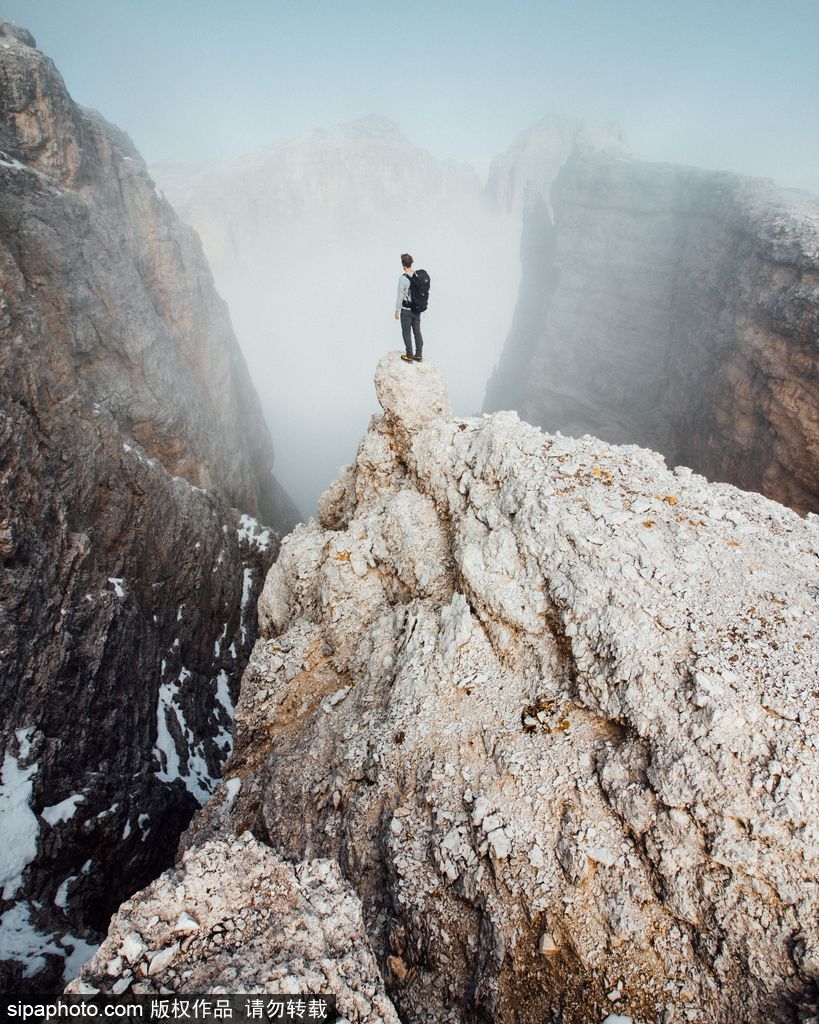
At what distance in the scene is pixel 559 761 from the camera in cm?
658

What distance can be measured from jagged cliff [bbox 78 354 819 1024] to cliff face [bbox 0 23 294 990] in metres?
11.7

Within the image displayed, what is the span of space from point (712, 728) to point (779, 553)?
3.57 meters

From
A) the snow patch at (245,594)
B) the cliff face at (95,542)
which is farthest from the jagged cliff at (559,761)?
the snow patch at (245,594)

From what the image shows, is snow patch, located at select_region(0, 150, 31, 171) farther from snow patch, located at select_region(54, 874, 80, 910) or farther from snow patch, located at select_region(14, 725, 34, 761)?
snow patch, located at select_region(54, 874, 80, 910)

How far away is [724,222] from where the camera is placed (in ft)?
126

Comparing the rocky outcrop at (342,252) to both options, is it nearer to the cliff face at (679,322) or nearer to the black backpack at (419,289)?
the cliff face at (679,322)

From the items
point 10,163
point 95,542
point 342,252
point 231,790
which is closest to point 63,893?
point 231,790

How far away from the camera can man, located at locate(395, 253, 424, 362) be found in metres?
12.6

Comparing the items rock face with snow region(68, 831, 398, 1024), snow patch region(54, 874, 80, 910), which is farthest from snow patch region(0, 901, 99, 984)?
rock face with snow region(68, 831, 398, 1024)

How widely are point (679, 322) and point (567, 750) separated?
165 feet

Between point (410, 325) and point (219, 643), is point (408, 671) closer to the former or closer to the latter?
point (410, 325)

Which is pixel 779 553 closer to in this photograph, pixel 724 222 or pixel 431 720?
pixel 431 720

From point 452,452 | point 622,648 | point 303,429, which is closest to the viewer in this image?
point 622,648

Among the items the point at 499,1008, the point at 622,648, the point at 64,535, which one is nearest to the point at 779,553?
the point at 622,648
